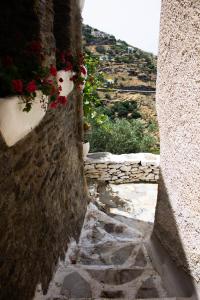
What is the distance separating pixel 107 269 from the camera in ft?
10.9

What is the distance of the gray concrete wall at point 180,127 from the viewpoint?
7.05 feet

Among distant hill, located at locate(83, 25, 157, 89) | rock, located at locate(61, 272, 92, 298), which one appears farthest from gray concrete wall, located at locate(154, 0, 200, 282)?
distant hill, located at locate(83, 25, 157, 89)

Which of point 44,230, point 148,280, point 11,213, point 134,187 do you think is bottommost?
point 134,187

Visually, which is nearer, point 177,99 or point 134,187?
point 177,99

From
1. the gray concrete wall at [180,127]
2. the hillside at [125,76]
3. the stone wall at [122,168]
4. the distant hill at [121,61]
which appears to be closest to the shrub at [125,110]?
the hillside at [125,76]

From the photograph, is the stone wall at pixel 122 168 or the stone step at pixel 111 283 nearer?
the stone step at pixel 111 283

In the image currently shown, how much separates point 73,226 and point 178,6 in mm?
2920

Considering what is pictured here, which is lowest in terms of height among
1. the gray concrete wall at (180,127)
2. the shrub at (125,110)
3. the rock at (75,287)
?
the shrub at (125,110)

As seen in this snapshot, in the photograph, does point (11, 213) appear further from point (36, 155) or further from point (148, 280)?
point (148, 280)

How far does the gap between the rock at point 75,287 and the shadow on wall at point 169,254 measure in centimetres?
77

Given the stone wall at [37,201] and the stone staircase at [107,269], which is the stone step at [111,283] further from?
the stone wall at [37,201]

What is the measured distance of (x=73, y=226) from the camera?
4.14 m

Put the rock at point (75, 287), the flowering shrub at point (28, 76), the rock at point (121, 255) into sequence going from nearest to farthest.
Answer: the flowering shrub at point (28, 76) → the rock at point (75, 287) → the rock at point (121, 255)

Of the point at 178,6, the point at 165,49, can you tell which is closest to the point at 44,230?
the point at 165,49
